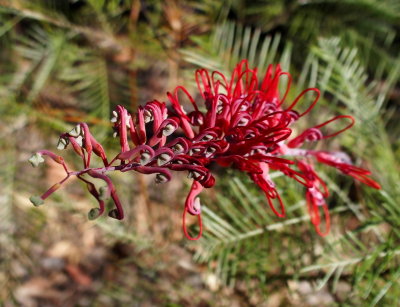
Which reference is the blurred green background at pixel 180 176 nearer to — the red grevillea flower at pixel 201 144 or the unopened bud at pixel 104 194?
the red grevillea flower at pixel 201 144

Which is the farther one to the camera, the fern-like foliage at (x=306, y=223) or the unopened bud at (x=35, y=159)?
the fern-like foliage at (x=306, y=223)

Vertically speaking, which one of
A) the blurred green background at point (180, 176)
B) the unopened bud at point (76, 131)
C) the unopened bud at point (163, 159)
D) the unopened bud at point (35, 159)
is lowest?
the blurred green background at point (180, 176)

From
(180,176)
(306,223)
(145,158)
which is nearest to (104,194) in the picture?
(145,158)

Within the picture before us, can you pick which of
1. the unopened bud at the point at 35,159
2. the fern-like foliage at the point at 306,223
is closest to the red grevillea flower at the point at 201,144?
the unopened bud at the point at 35,159

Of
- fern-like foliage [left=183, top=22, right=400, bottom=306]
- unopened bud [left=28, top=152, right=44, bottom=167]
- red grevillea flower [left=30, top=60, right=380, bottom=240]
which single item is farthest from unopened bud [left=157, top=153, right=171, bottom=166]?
fern-like foliage [left=183, top=22, right=400, bottom=306]

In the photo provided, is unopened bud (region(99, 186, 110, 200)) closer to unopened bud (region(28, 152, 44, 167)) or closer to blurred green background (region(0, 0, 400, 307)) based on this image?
unopened bud (region(28, 152, 44, 167))

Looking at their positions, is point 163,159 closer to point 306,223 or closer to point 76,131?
point 76,131

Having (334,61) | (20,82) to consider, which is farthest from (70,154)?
(334,61)

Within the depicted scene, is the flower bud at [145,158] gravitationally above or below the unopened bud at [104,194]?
above
